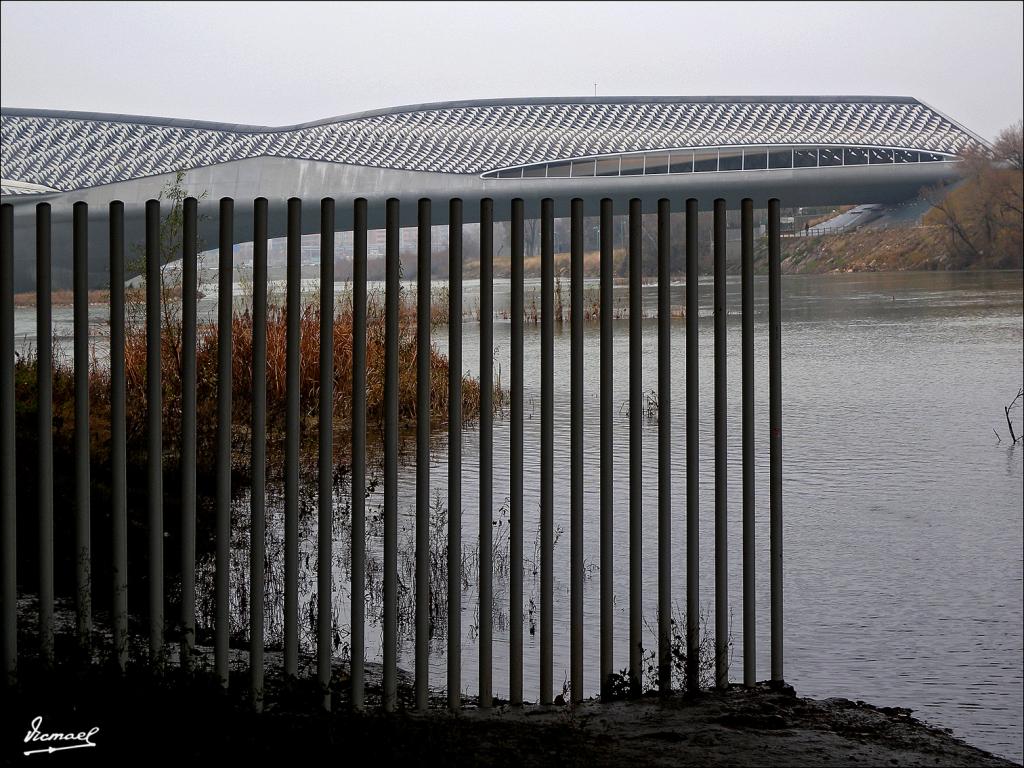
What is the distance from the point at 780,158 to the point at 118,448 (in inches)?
212

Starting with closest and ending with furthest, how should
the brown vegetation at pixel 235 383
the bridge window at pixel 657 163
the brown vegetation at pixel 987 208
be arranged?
the brown vegetation at pixel 235 383, the brown vegetation at pixel 987 208, the bridge window at pixel 657 163

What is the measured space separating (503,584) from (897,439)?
2789mm

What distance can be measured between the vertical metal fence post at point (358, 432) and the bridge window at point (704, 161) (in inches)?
194

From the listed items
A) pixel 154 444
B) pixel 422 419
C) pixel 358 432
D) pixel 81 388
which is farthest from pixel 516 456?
pixel 81 388

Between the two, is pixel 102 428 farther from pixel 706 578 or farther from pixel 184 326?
pixel 184 326

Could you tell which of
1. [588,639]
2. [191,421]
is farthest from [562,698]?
[588,639]

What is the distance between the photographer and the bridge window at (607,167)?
6945 millimetres

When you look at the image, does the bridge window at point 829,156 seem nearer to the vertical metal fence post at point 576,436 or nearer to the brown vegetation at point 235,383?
the brown vegetation at point 235,383

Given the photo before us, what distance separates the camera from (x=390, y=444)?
217 cm

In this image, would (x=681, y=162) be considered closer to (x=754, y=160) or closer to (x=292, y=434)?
(x=754, y=160)

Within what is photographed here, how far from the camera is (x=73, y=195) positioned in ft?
21.4

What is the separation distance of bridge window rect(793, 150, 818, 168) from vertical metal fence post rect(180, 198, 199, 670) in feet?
16.9
